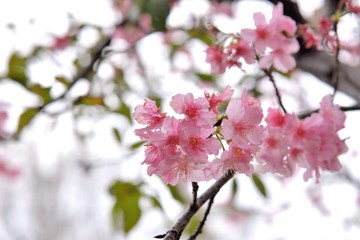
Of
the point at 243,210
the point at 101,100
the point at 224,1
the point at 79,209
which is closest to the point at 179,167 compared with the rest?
the point at 101,100

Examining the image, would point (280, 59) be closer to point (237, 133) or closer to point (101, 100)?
point (237, 133)

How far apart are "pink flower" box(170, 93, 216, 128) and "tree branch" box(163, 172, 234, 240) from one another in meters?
0.09

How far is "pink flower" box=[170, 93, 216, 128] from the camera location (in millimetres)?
498

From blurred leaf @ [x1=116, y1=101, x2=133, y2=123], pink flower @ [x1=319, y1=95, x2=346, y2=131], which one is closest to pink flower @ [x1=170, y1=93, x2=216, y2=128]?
pink flower @ [x1=319, y1=95, x2=346, y2=131]

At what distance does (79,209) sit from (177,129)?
6.26 meters

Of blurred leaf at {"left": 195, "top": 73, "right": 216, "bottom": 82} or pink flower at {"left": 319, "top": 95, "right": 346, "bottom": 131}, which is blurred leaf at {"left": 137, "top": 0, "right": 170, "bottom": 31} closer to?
blurred leaf at {"left": 195, "top": 73, "right": 216, "bottom": 82}

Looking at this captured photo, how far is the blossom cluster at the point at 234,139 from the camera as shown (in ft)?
1.57

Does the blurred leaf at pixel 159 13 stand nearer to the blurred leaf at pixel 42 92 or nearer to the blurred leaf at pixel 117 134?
the blurred leaf at pixel 42 92

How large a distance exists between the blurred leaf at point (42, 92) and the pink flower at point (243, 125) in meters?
0.66

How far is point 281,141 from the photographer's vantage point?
0.49m

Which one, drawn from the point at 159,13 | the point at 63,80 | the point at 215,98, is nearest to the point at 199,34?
the point at 159,13

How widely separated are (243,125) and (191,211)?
0.12 metres

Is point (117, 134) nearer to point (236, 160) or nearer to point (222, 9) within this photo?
point (222, 9)

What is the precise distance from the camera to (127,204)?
44.2 inches
